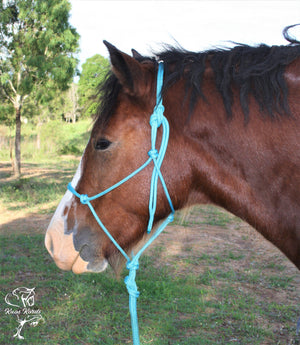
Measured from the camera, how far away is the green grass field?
323 cm

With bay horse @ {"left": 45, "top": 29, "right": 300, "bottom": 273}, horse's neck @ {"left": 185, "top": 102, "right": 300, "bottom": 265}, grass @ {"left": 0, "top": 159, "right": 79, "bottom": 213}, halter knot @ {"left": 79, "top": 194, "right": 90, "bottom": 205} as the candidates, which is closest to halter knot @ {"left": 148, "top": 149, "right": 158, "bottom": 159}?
bay horse @ {"left": 45, "top": 29, "right": 300, "bottom": 273}

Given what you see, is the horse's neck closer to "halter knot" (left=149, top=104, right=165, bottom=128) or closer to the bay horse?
the bay horse

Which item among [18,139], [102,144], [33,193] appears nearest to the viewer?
[102,144]

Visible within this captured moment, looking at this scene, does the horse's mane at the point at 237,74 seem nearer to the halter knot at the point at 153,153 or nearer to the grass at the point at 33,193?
the halter knot at the point at 153,153

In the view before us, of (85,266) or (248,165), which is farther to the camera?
(85,266)

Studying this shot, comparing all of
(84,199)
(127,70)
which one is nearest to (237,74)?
(127,70)

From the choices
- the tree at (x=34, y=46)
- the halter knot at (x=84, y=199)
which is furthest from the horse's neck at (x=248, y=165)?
the tree at (x=34, y=46)

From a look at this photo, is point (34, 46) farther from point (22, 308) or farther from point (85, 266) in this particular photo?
point (85, 266)

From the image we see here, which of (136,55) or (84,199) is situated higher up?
(136,55)

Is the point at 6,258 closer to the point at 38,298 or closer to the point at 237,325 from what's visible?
the point at 38,298

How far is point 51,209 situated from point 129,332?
516 centimetres

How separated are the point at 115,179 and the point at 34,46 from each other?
9499mm

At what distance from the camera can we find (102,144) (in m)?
1.58

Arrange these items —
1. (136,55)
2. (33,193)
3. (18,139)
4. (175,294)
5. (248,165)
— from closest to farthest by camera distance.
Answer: (248,165), (136,55), (175,294), (33,193), (18,139)
